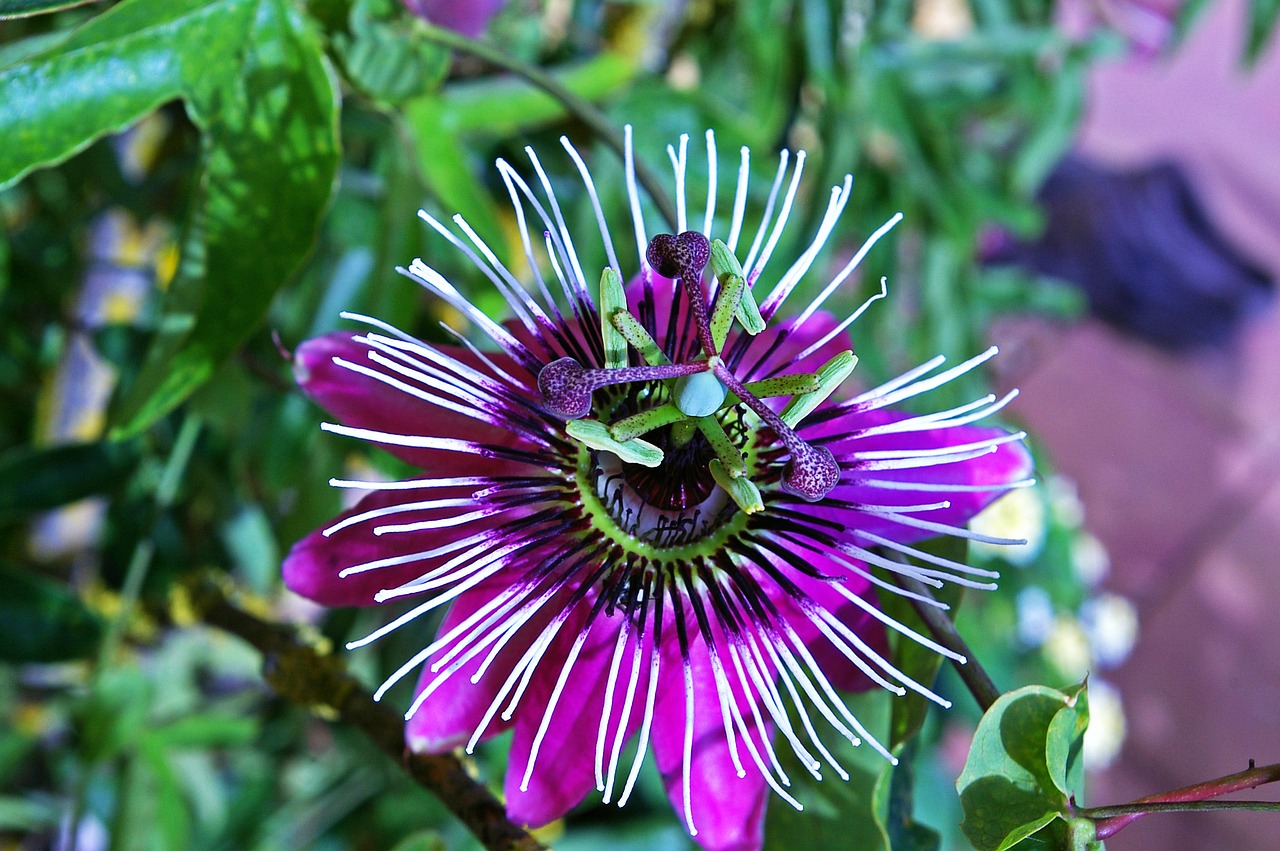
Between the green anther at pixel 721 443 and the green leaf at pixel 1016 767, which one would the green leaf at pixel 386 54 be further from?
the green leaf at pixel 1016 767

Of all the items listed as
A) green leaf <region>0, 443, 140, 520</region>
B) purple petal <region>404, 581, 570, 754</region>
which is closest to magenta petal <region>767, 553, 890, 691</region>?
purple petal <region>404, 581, 570, 754</region>

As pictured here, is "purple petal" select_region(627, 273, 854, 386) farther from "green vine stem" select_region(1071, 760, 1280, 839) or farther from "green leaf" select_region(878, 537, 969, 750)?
"green vine stem" select_region(1071, 760, 1280, 839)

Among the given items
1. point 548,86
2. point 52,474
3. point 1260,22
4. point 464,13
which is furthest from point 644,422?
point 1260,22

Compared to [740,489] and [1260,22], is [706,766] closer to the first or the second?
[740,489]

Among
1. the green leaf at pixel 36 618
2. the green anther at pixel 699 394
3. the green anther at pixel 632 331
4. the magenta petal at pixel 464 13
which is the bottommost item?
the green leaf at pixel 36 618

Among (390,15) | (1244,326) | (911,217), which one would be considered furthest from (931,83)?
(1244,326)

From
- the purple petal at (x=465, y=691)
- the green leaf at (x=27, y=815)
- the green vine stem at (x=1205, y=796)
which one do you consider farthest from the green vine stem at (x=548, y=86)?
the green leaf at (x=27, y=815)
